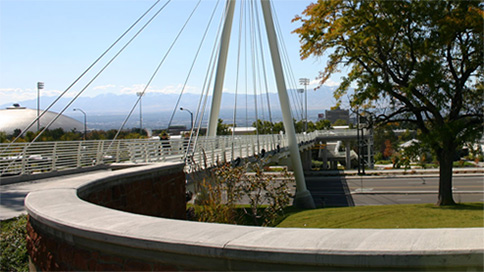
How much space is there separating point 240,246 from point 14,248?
5050mm

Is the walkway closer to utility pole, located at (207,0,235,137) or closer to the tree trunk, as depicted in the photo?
the tree trunk

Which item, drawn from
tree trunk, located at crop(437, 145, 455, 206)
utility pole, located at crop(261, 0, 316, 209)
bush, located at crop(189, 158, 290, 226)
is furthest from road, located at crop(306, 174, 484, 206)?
bush, located at crop(189, 158, 290, 226)

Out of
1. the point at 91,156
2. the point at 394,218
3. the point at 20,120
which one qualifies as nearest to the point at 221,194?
the point at 394,218

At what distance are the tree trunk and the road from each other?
23.1ft

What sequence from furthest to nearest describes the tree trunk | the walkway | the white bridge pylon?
1. the white bridge pylon
2. the tree trunk
3. the walkway

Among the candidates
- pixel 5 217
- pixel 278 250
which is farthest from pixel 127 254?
pixel 5 217

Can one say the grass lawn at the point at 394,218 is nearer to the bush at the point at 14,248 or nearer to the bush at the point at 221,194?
the bush at the point at 221,194

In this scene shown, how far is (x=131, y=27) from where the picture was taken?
1964 cm

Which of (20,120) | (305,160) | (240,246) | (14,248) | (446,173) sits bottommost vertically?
(305,160)

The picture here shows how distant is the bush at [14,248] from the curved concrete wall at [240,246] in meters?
2.73

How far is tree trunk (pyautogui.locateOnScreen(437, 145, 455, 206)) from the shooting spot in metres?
22.6

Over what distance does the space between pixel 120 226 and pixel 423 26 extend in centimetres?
2179

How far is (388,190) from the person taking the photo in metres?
36.9

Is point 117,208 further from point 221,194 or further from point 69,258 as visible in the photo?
point 221,194
